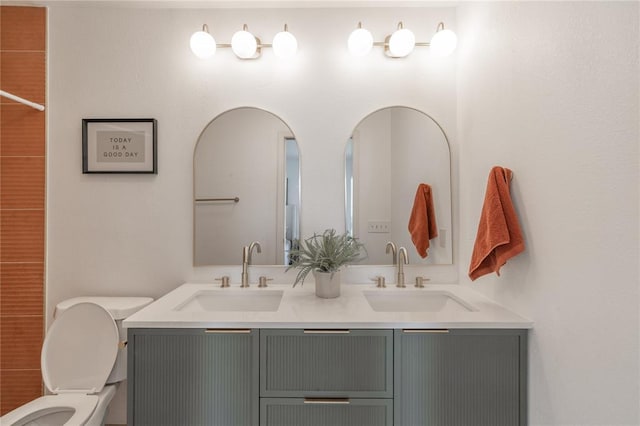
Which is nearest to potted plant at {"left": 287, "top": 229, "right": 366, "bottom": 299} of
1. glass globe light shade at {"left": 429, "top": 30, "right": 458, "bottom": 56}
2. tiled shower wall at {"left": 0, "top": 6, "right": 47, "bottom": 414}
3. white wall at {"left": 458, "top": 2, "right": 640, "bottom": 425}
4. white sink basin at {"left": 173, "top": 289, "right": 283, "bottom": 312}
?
white sink basin at {"left": 173, "top": 289, "right": 283, "bottom": 312}

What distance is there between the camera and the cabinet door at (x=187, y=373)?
4.00 ft

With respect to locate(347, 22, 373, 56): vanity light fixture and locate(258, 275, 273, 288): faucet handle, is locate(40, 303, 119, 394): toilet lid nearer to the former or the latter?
locate(258, 275, 273, 288): faucet handle

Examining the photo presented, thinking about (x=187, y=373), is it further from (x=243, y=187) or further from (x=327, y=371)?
(x=243, y=187)

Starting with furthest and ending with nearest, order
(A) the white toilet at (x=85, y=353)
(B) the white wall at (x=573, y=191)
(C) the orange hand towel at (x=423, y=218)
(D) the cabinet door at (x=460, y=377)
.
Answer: (C) the orange hand towel at (x=423, y=218), (A) the white toilet at (x=85, y=353), (D) the cabinet door at (x=460, y=377), (B) the white wall at (x=573, y=191)

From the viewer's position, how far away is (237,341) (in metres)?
1.23

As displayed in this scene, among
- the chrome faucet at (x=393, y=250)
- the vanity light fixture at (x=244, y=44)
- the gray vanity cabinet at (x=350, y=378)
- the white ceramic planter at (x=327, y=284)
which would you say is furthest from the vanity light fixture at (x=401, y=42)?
the gray vanity cabinet at (x=350, y=378)

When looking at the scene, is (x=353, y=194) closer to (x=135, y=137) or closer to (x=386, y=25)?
(x=386, y=25)

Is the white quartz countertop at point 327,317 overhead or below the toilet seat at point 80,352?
overhead

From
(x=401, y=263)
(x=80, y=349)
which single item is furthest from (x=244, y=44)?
(x=80, y=349)

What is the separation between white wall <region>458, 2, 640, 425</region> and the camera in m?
0.84

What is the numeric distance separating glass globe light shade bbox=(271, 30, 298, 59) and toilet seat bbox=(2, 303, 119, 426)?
4.99 ft

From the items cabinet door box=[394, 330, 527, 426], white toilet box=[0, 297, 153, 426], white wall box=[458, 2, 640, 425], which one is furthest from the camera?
white toilet box=[0, 297, 153, 426]

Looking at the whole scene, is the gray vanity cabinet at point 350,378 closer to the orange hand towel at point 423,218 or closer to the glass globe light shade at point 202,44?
the orange hand towel at point 423,218

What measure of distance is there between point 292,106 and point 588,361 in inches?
63.6
